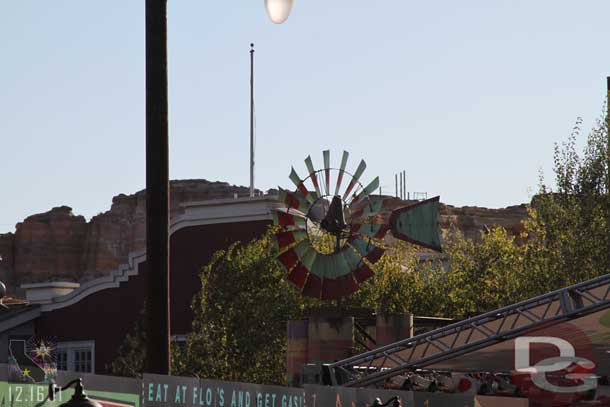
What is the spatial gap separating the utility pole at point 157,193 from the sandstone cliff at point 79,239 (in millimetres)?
156576

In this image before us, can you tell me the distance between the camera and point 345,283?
3534 cm

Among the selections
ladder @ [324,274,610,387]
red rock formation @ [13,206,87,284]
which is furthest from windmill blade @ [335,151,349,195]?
red rock formation @ [13,206,87,284]

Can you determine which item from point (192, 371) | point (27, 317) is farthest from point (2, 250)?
point (192, 371)

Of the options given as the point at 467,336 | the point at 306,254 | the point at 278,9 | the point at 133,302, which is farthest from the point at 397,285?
the point at 278,9

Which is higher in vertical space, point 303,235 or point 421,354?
point 303,235

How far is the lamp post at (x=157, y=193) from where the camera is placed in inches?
685

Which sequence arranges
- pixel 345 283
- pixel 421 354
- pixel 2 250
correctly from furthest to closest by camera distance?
1. pixel 2 250
2. pixel 345 283
3. pixel 421 354

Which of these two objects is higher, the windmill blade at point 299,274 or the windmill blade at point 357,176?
the windmill blade at point 357,176

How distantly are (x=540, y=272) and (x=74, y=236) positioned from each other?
150 meters

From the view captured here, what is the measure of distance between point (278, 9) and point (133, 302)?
43880mm

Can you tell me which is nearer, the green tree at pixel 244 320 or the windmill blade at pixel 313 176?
the windmill blade at pixel 313 176

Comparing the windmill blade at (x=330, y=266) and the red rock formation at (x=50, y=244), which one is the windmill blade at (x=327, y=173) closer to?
the windmill blade at (x=330, y=266)

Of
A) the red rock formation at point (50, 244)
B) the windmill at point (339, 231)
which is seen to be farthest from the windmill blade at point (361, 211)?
the red rock formation at point (50, 244)

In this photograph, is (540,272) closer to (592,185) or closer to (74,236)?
(592,185)
